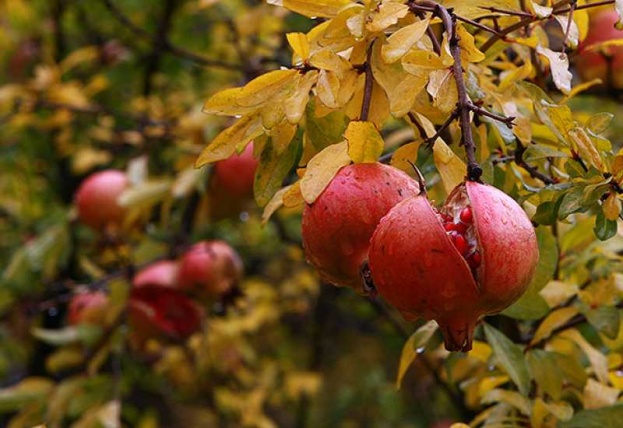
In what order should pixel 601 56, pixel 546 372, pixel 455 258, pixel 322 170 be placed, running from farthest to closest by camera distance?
pixel 601 56 → pixel 546 372 → pixel 322 170 → pixel 455 258

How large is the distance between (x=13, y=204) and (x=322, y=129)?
187 cm

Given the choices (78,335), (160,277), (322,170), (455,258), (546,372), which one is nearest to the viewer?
(455,258)

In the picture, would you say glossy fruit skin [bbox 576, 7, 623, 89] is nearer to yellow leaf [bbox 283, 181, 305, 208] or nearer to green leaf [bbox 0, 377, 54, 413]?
yellow leaf [bbox 283, 181, 305, 208]

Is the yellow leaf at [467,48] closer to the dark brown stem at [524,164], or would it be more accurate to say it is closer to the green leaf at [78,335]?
the dark brown stem at [524,164]

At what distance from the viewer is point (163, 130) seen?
1.92 m

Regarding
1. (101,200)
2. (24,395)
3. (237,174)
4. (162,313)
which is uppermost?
(237,174)

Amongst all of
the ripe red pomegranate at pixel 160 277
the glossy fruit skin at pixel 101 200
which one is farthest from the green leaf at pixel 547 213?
the glossy fruit skin at pixel 101 200

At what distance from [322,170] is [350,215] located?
0.16 feet

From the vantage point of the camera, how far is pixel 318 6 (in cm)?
78

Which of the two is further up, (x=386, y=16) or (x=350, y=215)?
(x=386, y=16)

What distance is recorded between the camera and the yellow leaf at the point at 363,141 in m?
0.71

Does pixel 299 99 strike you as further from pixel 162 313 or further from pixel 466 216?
pixel 162 313

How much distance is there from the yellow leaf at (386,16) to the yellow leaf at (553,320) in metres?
0.46

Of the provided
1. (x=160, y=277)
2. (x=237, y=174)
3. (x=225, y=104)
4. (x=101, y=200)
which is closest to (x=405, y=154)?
(x=225, y=104)
